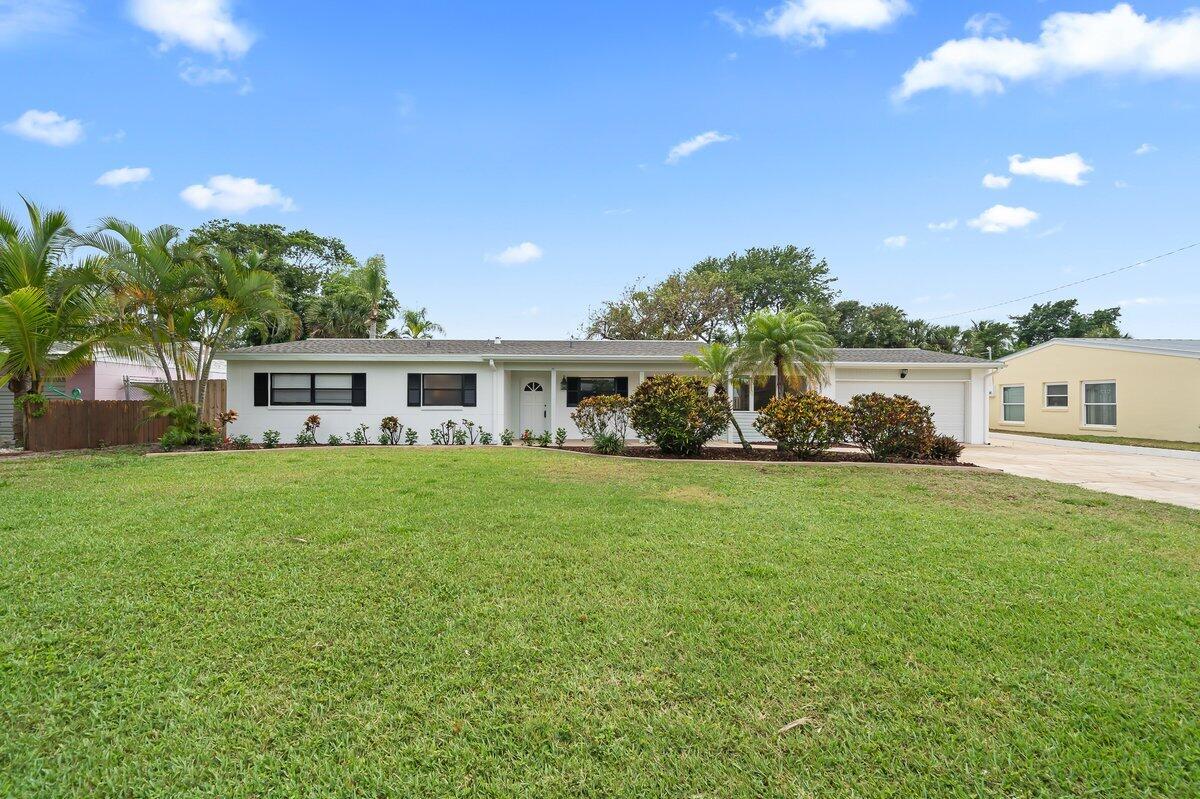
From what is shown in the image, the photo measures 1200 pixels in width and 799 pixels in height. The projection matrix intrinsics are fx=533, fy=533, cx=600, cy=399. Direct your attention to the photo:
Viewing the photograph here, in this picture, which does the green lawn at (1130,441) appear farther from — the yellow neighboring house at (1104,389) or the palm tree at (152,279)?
the palm tree at (152,279)

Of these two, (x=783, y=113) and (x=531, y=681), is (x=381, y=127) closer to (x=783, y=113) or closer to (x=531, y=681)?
(x=783, y=113)

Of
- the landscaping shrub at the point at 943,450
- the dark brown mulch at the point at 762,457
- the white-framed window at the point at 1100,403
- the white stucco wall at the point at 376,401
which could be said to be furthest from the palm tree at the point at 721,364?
the white-framed window at the point at 1100,403

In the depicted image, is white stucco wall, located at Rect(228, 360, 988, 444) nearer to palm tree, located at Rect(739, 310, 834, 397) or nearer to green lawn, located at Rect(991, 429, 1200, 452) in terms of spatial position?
palm tree, located at Rect(739, 310, 834, 397)

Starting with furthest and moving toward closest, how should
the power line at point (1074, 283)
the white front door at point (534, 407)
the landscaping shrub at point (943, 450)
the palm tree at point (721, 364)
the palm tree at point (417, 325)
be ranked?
the palm tree at point (417, 325), the power line at point (1074, 283), the white front door at point (534, 407), the palm tree at point (721, 364), the landscaping shrub at point (943, 450)

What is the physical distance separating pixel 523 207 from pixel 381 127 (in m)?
5.36

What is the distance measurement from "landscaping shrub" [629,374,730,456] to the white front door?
5.21 meters

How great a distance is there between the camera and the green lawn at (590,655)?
6.91 feet

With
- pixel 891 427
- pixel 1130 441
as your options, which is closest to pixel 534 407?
pixel 891 427

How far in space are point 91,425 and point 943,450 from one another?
2035cm

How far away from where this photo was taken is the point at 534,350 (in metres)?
16.2

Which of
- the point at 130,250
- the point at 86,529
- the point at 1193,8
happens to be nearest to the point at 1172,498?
the point at 1193,8

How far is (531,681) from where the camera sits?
2.69 metres

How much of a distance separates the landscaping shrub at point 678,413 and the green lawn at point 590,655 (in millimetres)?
5359

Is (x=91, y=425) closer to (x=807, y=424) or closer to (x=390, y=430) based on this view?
(x=390, y=430)
